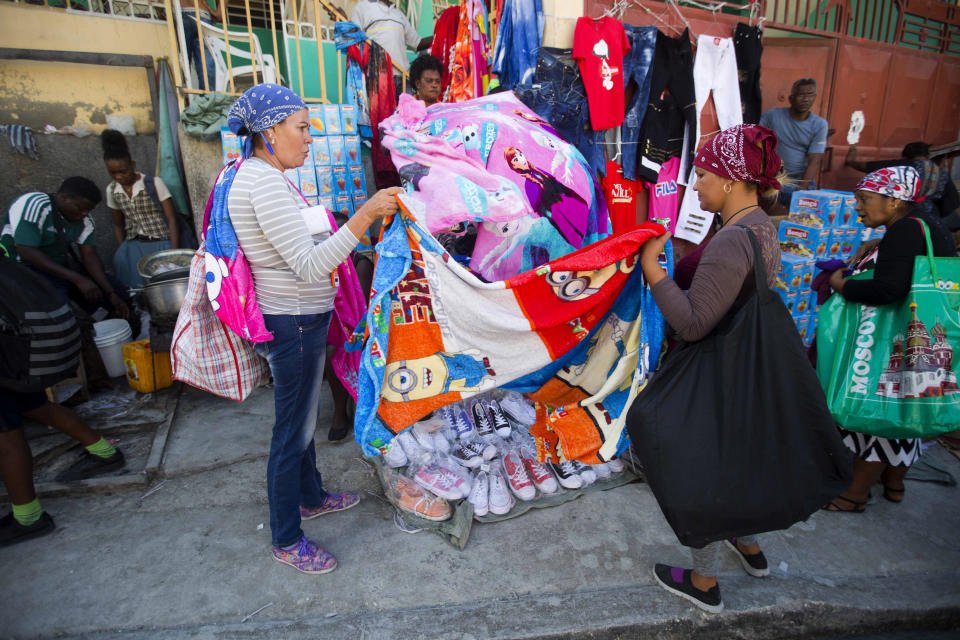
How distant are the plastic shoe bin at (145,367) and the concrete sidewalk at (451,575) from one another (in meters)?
1.21

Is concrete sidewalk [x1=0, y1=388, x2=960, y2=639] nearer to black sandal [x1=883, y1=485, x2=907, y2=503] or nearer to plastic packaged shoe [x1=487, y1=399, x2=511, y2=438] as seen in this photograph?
black sandal [x1=883, y1=485, x2=907, y2=503]

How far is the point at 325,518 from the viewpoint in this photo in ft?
8.86

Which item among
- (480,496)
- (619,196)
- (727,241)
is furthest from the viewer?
(619,196)

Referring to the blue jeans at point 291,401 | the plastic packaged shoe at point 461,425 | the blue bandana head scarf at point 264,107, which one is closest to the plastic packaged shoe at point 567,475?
the plastic packaged shoe at point 461,425

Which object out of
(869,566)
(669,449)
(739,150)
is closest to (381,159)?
(739,150)

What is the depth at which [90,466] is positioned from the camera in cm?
308

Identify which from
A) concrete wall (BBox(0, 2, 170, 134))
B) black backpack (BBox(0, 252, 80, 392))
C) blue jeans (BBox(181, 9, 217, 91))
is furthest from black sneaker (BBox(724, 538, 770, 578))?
concrete wall (BBox(0, 2, 170, 134))

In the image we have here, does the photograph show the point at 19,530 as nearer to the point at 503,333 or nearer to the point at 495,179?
the point at 503,333

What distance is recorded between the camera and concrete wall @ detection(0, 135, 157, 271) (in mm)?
5031

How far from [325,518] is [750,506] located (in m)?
2.02

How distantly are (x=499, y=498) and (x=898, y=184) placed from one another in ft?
8.03

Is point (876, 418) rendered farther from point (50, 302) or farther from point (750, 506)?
point (50, 302)

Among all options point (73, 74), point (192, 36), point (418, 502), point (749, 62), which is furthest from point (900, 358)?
point (73, 74)

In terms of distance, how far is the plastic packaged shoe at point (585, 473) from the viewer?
2869 mm
